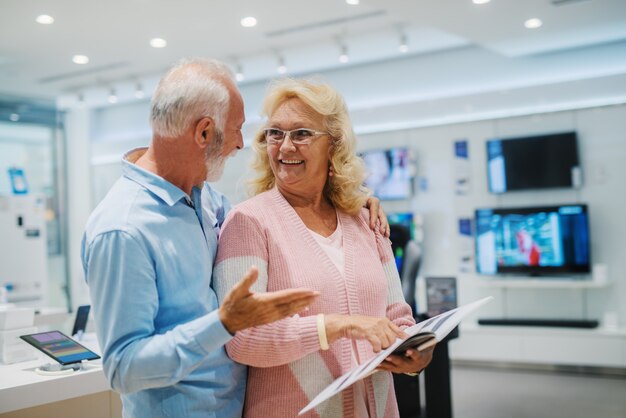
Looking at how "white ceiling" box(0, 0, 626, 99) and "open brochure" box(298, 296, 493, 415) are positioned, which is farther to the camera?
"white ceiling" box(0, 0, 626, 99)

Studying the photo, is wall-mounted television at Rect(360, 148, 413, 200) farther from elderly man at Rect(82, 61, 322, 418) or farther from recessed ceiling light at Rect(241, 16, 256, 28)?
elderly man at Rect(82, 61, 322, 418)

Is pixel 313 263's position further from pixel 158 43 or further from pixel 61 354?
pixel 158 43

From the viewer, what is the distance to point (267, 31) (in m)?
6.09

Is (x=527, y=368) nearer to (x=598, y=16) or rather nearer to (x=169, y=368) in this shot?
(x=598, y=16)

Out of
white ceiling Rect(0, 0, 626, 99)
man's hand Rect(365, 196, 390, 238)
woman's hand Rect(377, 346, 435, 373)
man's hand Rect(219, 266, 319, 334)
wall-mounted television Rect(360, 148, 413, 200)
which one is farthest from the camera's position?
wall-mounted television Rect(360, 148, 413, 200)

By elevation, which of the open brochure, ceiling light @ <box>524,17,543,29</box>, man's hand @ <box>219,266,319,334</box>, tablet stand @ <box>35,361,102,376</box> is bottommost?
tablet stand @ <box>35,361,102,376</box>

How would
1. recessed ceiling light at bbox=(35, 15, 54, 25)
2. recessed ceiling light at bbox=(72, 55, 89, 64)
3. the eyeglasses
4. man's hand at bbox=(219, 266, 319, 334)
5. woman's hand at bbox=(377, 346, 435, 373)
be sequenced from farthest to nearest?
1. recessed ceiling light at bbox=(72, 55, 89, 64)
2. recessed ceiling light at bbox=(35, 15, 54, 25)
3. the eyeglasses
4. woman's hand at bbox=(377, 346, 435, 373)
5. man's hand at bbox=(219, 266, 319, 334)

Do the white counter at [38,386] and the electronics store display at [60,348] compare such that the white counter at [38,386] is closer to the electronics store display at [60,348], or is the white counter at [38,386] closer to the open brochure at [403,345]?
the electronics store display at [60,348]

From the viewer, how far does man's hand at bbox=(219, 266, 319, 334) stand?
3.79 ft

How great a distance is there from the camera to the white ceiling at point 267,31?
516cm

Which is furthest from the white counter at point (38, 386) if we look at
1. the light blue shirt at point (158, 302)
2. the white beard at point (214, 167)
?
the white beard at point (214, 167)

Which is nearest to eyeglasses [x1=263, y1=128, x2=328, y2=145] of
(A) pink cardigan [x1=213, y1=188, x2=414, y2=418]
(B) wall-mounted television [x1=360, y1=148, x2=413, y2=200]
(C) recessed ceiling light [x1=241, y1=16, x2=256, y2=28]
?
(A) pink cardigan [x1=213, y1=188, x2=414, y2=418]

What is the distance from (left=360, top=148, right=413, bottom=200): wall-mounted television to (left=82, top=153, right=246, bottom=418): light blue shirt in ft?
18.8

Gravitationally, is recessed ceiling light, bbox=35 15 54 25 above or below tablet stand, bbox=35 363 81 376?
above
